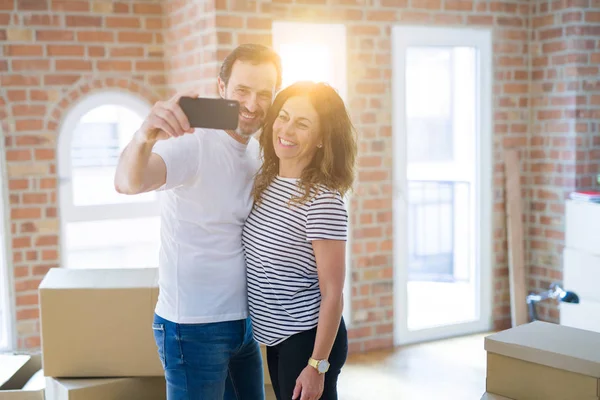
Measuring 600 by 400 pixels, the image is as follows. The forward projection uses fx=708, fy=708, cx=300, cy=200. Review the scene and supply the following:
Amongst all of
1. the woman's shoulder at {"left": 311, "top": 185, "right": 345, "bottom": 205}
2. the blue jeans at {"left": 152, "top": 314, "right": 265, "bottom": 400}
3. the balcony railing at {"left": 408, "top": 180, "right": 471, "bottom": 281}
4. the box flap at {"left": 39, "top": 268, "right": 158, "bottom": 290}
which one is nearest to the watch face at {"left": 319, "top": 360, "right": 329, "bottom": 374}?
the blue jeans at {"left": 152, "top": 314, "right": 265, "bottom": 400}

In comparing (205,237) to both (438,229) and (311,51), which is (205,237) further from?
(438,229)

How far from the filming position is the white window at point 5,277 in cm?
377

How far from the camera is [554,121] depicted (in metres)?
4.50

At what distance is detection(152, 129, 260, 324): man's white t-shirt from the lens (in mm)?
1875

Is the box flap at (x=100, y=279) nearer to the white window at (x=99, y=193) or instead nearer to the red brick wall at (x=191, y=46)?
the red brick wall at (x=191, y=46)

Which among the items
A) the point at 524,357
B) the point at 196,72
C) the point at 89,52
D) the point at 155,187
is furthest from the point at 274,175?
the point at 89,52

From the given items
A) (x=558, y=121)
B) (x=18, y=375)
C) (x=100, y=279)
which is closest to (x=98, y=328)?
(x=100, y=279)

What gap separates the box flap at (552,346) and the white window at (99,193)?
2619 millimetres

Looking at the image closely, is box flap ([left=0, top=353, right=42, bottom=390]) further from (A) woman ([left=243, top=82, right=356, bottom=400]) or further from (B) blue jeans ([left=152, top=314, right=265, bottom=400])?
(A) woman ([left=243, top=82, right=356, bottom=400])

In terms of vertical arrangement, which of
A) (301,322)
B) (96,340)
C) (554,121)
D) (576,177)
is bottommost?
(96,340)

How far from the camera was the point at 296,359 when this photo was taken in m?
1.88

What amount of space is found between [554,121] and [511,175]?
430 mm

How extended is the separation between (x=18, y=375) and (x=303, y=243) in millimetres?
1661

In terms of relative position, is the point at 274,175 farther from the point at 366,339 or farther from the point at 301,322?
the point at 366,339
